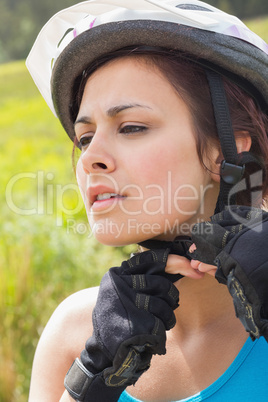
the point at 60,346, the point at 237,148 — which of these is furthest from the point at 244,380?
the point at 237,148

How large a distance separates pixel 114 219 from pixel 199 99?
64 centimetres

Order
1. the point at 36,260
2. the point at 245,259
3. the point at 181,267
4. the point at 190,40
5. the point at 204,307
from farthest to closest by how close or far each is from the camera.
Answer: the point at 36,260 < the point at 204,307 < the point at 190,40 < the point at 181,267 < the point at 245,259

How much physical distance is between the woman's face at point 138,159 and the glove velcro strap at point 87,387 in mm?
516

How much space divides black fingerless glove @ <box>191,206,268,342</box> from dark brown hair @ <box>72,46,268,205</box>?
469 mm

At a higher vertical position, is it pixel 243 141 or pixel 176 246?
pixel 243 141

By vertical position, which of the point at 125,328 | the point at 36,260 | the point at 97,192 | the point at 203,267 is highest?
the point at 97,192

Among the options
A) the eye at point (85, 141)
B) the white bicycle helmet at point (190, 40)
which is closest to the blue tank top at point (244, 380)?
the white bicycle helmet at point (190, 40)

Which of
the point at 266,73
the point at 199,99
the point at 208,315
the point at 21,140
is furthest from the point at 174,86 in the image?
the point at 21,140

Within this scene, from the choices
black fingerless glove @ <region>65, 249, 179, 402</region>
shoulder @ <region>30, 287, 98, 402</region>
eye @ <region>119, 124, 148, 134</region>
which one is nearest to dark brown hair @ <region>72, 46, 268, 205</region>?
eye @ <region>119, 124, 148, 134</region>

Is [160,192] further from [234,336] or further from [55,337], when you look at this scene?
[55,337]

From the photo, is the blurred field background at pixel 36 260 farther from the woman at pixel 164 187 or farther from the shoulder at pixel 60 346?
the woman at pixel 164 187

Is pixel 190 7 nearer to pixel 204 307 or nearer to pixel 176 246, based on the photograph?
pixel 176 246

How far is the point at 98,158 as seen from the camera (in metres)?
2.01

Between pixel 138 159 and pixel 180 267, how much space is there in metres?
0.46
